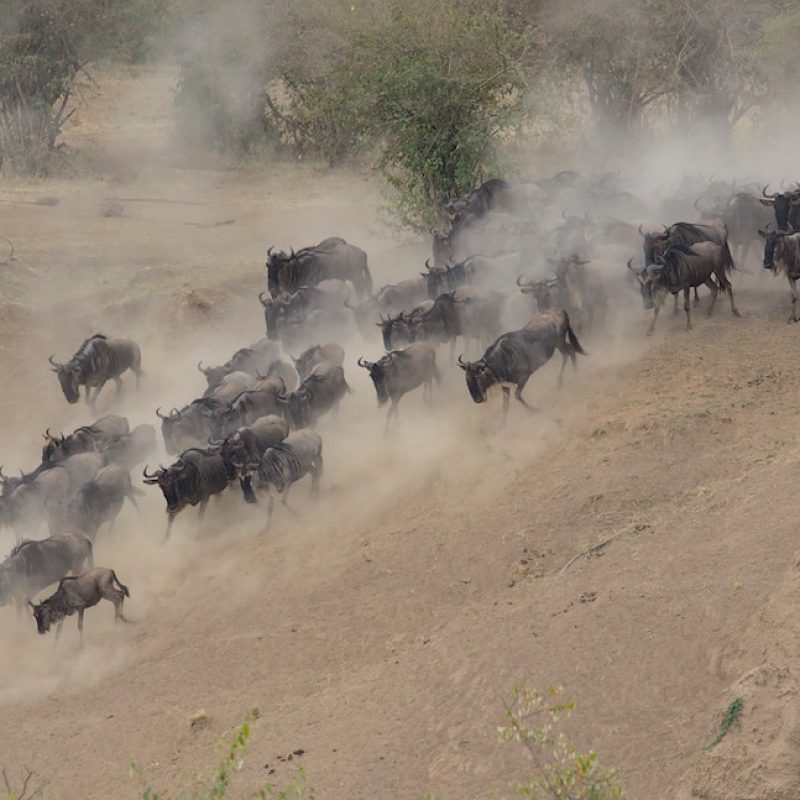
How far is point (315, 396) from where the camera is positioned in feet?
66.7

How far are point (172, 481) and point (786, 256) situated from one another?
11.0 metres

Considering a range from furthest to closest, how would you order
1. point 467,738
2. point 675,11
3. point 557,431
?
point 675,11 → point 557,431 → point 467,738

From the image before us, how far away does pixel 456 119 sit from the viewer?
30.7 m

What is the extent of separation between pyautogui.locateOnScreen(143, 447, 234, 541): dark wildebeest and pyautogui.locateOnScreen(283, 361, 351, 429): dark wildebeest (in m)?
1.97

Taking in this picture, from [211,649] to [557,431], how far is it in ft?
21.6

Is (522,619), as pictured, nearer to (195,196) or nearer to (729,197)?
(729,197)

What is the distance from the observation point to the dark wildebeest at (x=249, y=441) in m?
18.7

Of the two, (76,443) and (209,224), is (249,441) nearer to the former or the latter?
(76,443)

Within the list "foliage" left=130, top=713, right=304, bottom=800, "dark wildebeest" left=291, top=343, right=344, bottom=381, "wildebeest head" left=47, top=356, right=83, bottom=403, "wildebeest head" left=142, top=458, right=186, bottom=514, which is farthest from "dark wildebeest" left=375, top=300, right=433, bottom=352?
"foliage" left=130, top=713, right=304, bottom=800

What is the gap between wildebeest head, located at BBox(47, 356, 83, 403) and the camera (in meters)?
23.0

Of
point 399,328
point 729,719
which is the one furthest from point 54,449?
point 729,719

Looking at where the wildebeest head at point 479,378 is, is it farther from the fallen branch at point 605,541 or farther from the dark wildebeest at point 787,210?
the dark wildebeest at point 787,210

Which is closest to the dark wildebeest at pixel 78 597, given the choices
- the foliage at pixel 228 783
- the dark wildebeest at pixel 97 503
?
the dark wildebeest at pixel 97 503

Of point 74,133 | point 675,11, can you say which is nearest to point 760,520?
point 675,11
